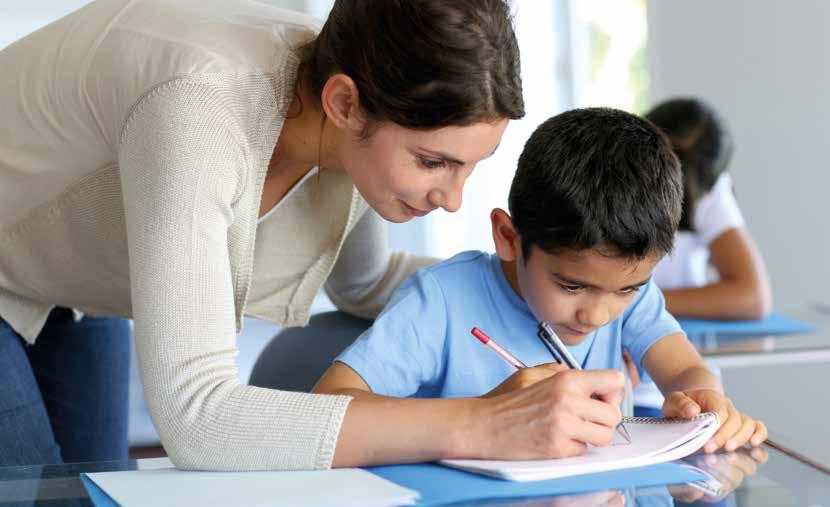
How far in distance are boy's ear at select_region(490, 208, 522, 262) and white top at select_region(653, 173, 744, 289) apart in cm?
129

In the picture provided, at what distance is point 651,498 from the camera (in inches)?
35.7

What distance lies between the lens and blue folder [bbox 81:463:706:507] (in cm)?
91

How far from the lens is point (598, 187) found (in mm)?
1227

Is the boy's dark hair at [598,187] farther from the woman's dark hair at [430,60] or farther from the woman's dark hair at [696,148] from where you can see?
the woman's dark hair at [696,148]

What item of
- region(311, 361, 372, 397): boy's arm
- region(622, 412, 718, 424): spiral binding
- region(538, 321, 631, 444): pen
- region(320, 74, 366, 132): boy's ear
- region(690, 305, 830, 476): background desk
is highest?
region(320, 74, 366, 132): boy's ear

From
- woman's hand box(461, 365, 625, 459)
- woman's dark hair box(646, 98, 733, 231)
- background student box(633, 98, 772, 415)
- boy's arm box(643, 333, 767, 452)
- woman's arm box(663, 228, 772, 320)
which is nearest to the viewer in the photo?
woman's hand box(461, 365, 625, 459)

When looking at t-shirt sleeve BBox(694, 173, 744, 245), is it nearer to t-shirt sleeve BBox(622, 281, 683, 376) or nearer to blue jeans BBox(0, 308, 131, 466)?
t-shirt sleeve BBox(622, 281, 683, 376)

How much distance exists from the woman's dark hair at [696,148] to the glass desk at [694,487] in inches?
60.6

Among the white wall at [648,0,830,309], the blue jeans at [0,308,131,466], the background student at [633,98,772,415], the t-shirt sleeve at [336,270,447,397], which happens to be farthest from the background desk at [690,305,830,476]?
the white wall at [648,0,830,309]

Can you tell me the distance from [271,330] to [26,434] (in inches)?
81.3

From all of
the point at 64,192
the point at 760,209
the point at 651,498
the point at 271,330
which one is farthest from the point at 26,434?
the point at 760,209

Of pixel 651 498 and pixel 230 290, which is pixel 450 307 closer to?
pixel 230 290

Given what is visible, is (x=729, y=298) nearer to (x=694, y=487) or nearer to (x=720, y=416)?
(x=720, y=416)

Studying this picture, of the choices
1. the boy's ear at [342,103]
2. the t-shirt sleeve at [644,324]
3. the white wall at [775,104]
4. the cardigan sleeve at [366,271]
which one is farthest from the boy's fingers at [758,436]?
the white wall at [775,104]
